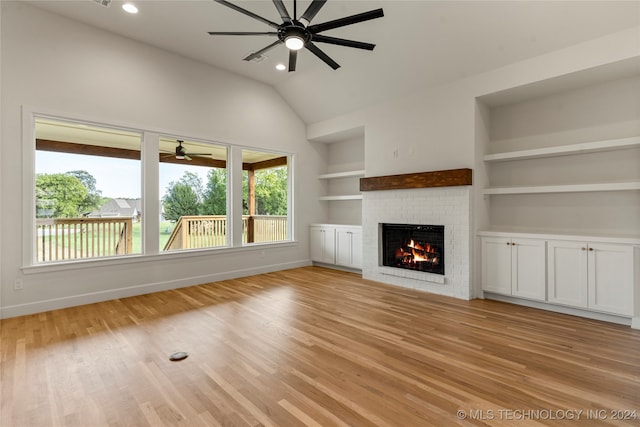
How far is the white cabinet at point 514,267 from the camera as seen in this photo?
12.6 ft

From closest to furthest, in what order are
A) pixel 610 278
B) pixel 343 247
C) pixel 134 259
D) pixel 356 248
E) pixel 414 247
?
pixel 610 278 < pixel 134 259 < pixel 414 247 < pixel 356 248 < pixel 343 247

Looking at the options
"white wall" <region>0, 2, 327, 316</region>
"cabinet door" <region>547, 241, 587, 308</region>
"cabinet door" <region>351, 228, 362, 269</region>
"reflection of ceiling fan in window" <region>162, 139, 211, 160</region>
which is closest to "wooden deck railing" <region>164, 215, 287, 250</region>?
"white wall" <region>0, 2, 327, 316</region>

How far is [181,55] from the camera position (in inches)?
199

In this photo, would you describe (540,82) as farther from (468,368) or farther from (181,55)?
(181,55)

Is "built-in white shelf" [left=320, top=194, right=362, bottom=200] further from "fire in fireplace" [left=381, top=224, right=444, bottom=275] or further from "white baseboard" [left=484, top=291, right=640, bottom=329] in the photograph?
"white baseboard" [left=484, top=291, right=640, bottom=329]

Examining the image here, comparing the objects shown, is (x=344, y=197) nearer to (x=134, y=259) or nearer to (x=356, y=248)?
(x=356, y=248)

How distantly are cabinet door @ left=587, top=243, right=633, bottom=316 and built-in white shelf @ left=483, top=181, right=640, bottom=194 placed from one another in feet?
2.22

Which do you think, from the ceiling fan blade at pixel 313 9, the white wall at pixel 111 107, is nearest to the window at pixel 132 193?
the white wall at pixel 111 107

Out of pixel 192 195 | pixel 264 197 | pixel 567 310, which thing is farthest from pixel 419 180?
pixel 192 195

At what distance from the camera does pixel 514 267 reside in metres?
4.05

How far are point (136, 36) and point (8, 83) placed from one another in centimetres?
171

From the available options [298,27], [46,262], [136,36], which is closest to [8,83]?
[136,36]

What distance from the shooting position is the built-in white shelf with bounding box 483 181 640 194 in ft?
11.3

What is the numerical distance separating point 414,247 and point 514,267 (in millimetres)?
1461
